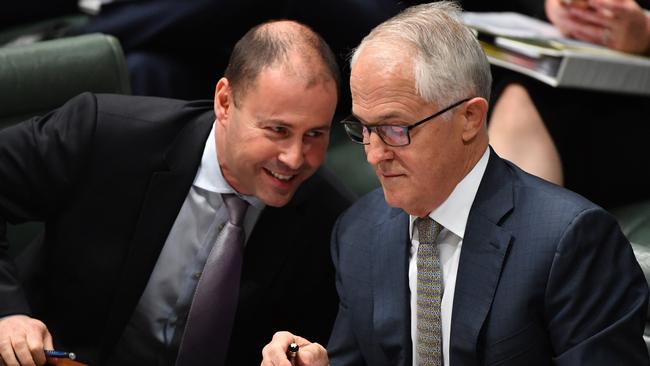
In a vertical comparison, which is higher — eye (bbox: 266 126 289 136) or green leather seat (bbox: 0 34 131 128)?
eye (bbox: 266 126 289 136)

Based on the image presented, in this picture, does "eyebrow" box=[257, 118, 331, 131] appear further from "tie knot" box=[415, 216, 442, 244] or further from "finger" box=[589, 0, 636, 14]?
"finger" box=[589, 0, 636, 14]

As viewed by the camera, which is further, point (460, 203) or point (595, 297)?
point (460, 203)

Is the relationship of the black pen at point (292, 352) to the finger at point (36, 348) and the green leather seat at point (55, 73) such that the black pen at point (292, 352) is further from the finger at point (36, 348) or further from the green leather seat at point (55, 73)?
the green leather seat at point (55, 73)

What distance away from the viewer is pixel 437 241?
1857mm

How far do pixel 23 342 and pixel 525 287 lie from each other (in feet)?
2.95

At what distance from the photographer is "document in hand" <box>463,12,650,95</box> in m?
2.26

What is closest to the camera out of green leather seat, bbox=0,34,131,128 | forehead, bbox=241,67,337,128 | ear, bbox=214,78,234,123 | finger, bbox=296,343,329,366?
finger, bbox=296,343,329,366

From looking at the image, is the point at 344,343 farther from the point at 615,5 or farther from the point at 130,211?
the point at 615,5

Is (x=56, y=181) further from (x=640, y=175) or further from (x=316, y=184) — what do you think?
(x=640, y=175)

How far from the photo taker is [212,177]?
2.27 m

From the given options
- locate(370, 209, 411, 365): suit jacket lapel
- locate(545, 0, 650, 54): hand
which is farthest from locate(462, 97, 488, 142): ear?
locate(545, 0, 650, 54): hand

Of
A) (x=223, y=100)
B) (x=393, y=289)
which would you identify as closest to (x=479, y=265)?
(x=393, y=289)

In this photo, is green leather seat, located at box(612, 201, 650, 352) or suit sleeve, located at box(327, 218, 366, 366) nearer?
suit sleeve, located at box(327, 218, 366, 366)

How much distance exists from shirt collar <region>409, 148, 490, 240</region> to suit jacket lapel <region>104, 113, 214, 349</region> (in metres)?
0.65
